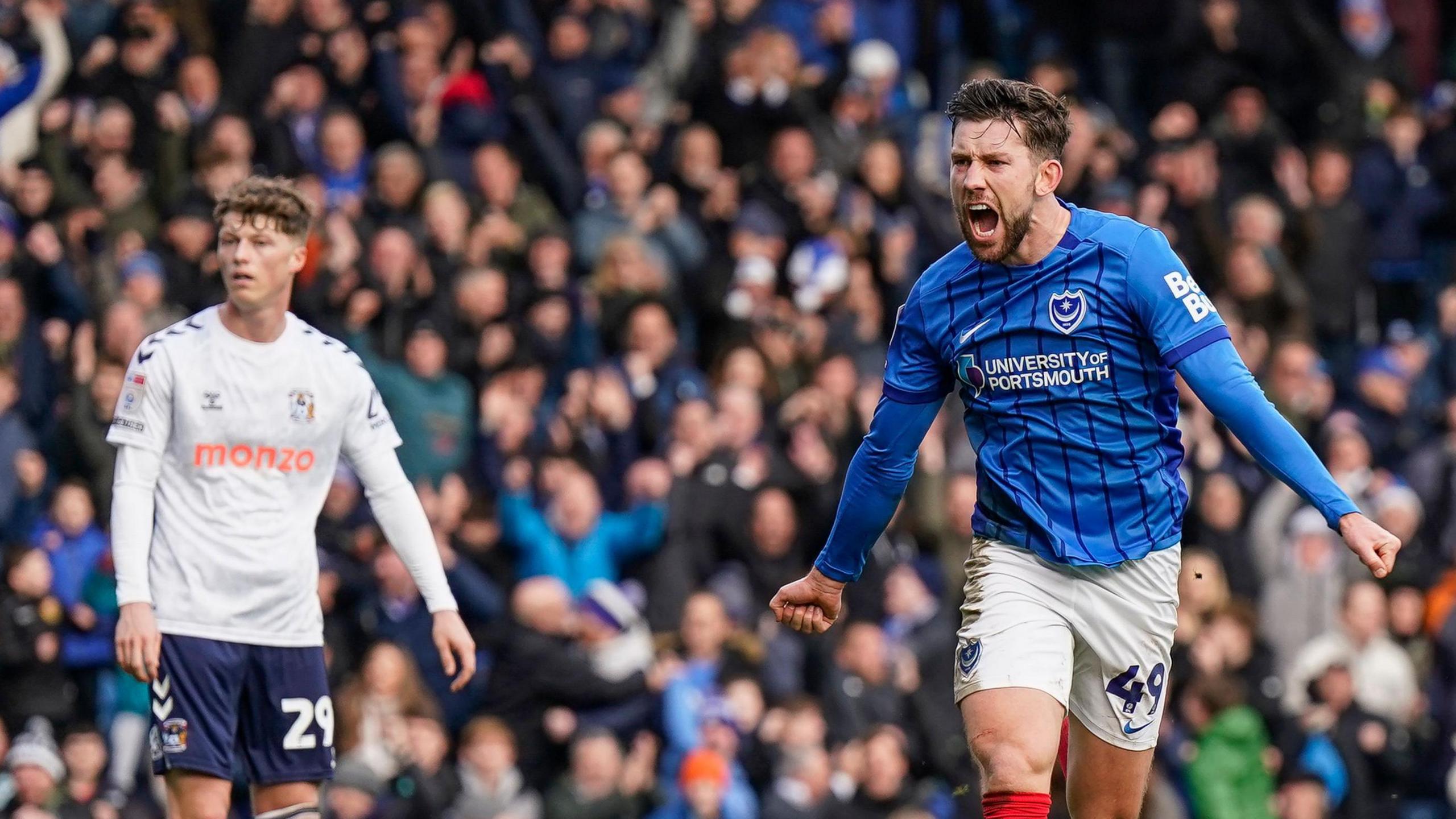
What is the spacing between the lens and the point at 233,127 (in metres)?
13.8

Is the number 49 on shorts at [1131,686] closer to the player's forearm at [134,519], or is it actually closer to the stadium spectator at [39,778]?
the player's forearm at [134,519]

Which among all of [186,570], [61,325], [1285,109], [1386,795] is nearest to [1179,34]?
[1285,109]

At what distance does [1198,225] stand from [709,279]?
3.63m

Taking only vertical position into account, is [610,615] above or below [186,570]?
below

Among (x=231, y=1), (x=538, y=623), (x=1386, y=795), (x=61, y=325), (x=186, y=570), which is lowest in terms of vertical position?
(x=1386, y=795)

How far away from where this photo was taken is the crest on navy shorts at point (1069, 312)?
718 centimetres

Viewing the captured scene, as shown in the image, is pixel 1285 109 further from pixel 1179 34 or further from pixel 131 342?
pixel 131 342

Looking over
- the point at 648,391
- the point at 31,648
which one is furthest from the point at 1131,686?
the point at 648,391

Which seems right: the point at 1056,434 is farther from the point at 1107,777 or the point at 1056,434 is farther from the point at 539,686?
the point at 539,686

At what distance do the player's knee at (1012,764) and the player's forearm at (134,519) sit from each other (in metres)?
2.89

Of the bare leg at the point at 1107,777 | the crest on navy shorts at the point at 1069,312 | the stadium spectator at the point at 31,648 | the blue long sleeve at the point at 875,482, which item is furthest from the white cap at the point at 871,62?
the bare leg at the point at 1107,777

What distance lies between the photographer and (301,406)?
326 inches

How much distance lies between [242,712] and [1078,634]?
2.96 meters

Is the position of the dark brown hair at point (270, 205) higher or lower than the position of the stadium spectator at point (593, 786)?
higher
